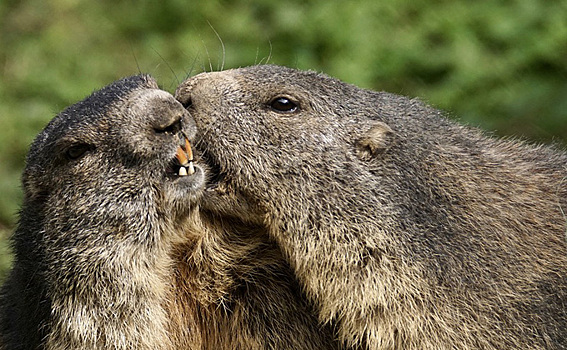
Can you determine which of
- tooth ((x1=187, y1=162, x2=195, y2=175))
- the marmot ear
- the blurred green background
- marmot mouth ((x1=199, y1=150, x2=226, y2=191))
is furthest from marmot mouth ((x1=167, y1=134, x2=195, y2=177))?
the blurred green background

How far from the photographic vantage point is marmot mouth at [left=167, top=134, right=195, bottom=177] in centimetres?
538

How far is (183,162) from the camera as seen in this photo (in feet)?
17.6

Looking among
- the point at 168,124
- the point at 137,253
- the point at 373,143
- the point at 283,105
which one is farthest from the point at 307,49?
the point at 137,253

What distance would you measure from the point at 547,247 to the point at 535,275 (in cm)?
24

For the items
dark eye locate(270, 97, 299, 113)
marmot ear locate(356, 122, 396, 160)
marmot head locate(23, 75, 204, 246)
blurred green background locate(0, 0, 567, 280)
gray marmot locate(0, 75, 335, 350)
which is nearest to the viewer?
gray marmot locate(0, 75, 335, 350)

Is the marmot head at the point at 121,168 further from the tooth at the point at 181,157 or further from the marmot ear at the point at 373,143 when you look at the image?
the marmot ear at the point at 373,143

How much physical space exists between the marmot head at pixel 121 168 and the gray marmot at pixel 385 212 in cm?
21

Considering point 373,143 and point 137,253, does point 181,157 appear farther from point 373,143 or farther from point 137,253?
point 373,143

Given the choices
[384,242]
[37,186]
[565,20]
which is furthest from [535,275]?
[565,20]

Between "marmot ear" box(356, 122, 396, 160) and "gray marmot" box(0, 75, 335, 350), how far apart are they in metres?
0.81

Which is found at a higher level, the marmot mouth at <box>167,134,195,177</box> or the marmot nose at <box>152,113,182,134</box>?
the marmot nose at <box>152,113,182,134</box>

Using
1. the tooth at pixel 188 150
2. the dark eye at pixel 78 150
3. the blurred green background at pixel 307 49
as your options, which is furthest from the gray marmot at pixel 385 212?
the blurred green background at pixel 307 49

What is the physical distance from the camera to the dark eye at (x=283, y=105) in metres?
5.72

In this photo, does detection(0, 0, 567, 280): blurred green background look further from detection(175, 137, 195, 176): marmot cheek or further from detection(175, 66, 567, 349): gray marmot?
detection(175, 137, 195, 176): marmot cheek
